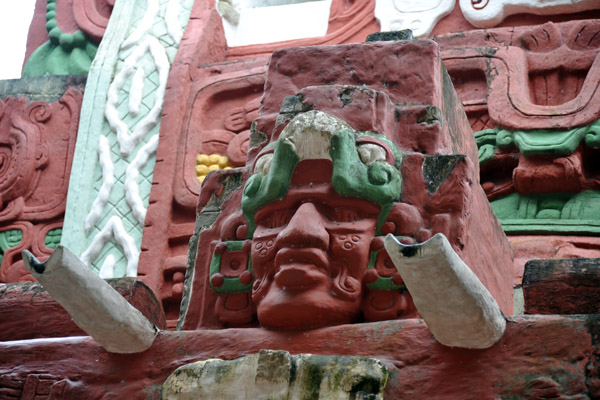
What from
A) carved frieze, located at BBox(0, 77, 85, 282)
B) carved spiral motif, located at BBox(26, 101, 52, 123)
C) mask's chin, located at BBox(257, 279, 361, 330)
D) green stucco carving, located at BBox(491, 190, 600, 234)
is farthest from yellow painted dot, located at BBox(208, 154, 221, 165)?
mask's chin, located at BBox(257, 279, 361, 330)

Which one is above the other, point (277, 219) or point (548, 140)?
point (548, 140)

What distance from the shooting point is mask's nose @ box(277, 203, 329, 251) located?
3757 mm

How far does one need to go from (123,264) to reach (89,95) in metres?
1.17

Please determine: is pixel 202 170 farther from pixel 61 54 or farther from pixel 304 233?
pixel 304 233

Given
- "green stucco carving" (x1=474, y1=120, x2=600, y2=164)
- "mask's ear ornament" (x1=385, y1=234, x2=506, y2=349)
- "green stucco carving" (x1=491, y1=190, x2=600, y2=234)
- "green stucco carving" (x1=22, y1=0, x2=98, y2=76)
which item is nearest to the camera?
"mask's ear ornament" (x1=385, y1=234, x2=506, y2=349)

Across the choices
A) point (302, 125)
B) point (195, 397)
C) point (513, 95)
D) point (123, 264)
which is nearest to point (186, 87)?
point (123, 264)

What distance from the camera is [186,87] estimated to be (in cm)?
A: 718

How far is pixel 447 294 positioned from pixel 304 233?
0.59m

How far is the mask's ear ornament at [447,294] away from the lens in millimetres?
3186

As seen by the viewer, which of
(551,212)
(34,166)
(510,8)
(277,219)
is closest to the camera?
(277,219)

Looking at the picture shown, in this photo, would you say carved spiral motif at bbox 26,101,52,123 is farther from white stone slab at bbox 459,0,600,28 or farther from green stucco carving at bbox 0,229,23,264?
white stone slab at bbox 459,0,600,28

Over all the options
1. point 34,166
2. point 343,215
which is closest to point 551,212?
point 343,215

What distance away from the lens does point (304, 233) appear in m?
3.76

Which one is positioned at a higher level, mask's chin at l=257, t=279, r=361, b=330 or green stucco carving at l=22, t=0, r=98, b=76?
green stucco carving at l=22, t=0, r=98, b=76
